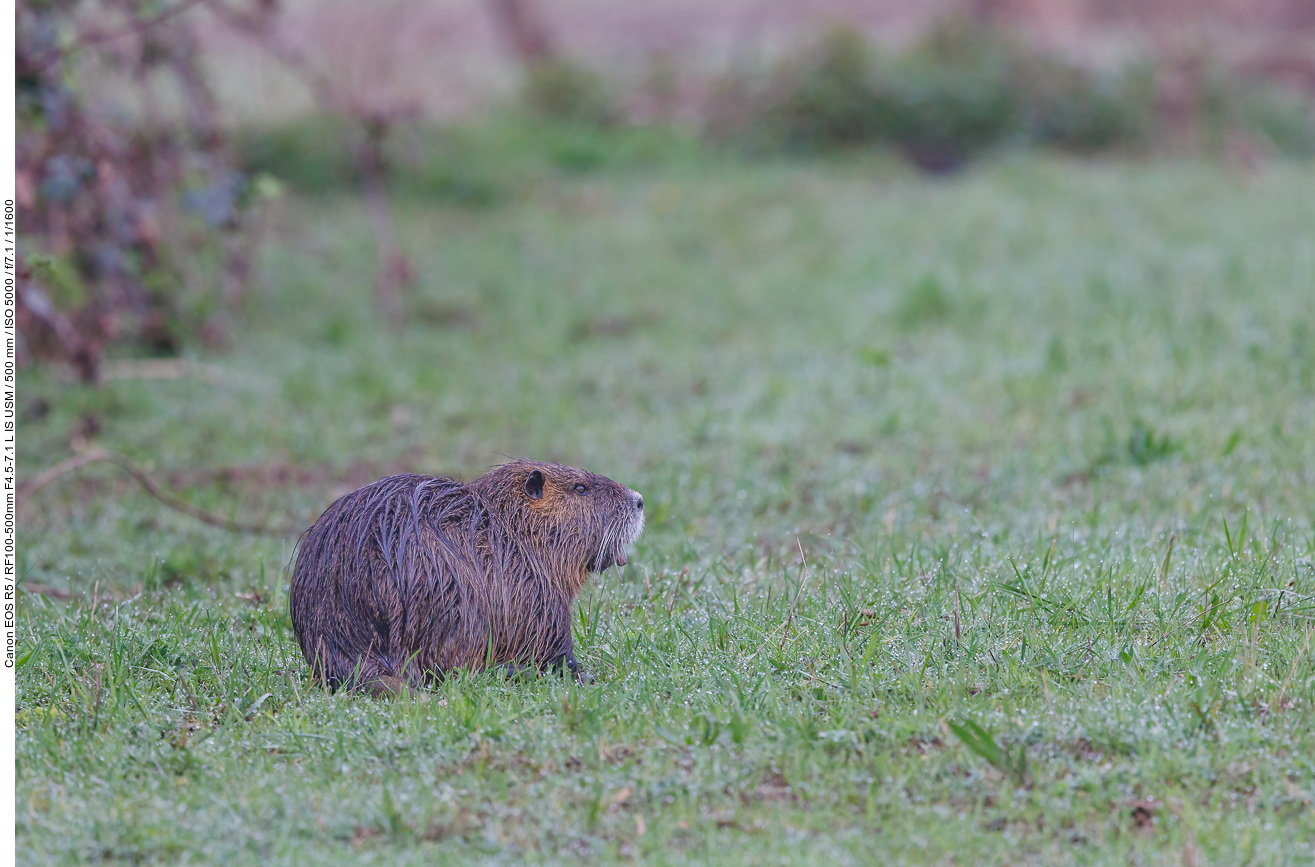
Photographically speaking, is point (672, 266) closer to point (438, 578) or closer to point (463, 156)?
point (463, 156)

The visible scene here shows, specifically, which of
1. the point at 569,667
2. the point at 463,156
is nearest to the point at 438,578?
the point at 569,667

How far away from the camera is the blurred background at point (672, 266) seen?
6.46 metres

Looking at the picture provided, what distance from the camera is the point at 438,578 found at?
379 centimetres

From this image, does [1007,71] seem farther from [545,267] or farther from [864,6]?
[864,6]

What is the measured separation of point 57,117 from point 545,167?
744 centimetres

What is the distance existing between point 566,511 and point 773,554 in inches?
47.5

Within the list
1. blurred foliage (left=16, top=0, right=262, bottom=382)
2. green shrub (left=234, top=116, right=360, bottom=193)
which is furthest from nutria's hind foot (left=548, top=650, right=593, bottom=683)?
green shrub (left=234, top=116, right=360, bottom=193)

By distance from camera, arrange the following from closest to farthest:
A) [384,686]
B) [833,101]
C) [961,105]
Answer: [384,686] < [961,105] < [833,101]

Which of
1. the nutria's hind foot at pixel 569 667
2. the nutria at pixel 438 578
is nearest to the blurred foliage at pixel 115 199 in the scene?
the nutria at pixel 438 578

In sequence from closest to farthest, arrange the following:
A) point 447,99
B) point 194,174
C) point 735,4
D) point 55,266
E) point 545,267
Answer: point 55,266 < point 194,174 < point 545,267 < point 447,99 < point 735,4

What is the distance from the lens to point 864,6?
2128cm

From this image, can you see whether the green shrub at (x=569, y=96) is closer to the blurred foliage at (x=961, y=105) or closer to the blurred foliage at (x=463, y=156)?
the blurred foliage at (x=463, y=156)

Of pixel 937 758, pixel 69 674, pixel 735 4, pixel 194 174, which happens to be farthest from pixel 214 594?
pixel 735 4

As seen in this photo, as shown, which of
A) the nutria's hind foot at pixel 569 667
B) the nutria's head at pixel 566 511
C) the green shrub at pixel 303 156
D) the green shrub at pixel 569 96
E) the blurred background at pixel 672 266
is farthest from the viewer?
the green shrub at pixel 569 96
